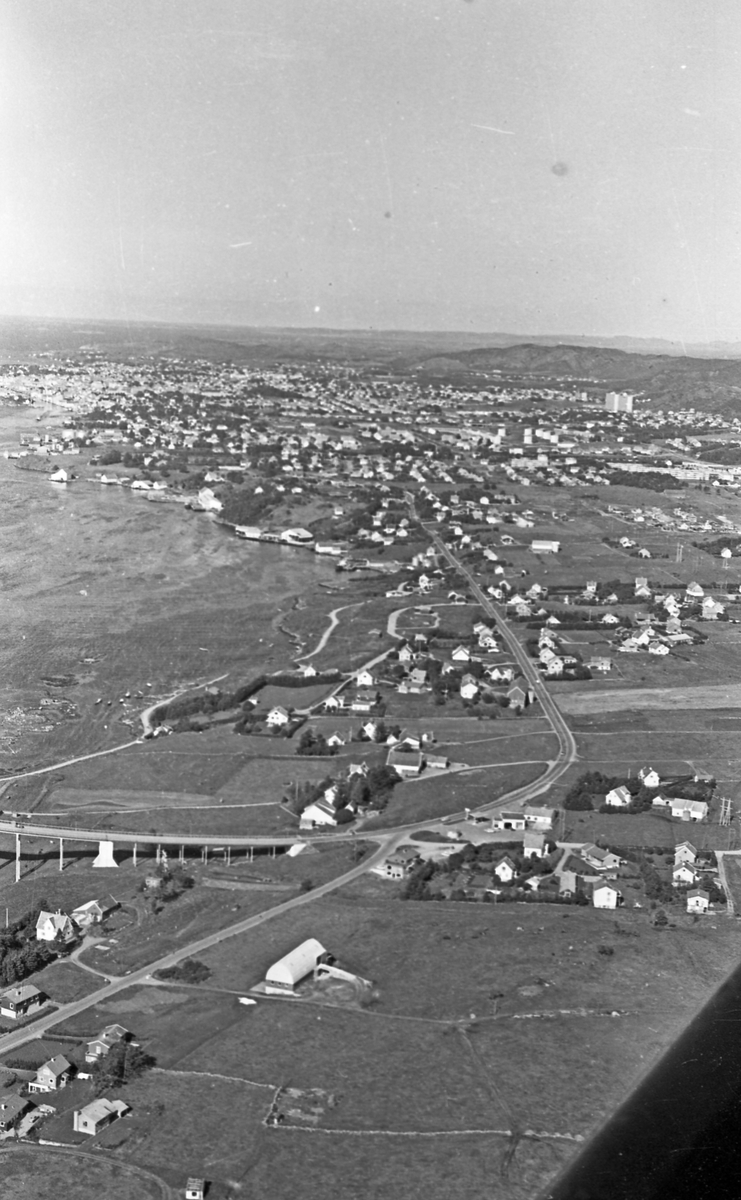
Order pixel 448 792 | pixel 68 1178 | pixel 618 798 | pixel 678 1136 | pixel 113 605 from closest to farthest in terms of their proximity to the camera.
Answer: pixel 68 1178
pixel 678 1136
pixel 618 798
pixel 448 792
pixel 113 605

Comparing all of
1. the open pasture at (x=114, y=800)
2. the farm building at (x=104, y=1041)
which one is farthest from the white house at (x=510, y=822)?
the farm building at (x=104, y=1041)

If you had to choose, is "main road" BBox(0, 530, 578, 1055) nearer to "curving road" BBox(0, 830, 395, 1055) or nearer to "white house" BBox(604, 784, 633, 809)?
"curving road" BBox(0, 830, 395, 1055)

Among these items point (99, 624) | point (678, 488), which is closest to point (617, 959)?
point (99, 624)

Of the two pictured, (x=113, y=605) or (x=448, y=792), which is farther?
(x=113, y=605)

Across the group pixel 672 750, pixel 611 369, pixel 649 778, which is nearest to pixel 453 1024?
pixel 649 778

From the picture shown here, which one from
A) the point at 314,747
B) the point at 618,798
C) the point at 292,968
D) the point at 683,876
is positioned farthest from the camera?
the point at 314,747

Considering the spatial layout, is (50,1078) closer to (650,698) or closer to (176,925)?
(176,925)

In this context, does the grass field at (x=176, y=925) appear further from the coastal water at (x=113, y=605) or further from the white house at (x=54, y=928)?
the coastal water at (x=113, y=605)
